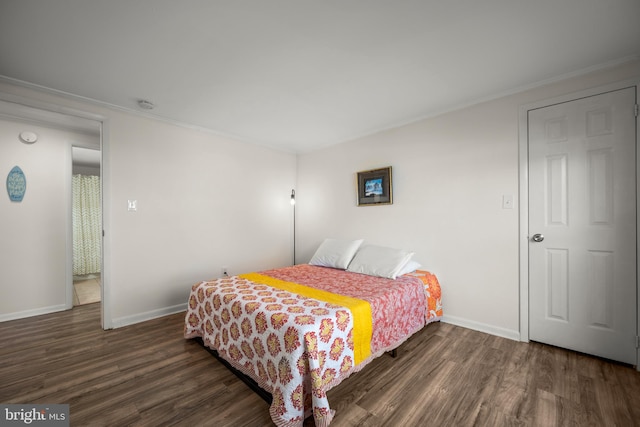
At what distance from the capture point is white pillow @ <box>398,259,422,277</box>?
9.47 feet

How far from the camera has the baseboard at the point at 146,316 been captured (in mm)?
2885

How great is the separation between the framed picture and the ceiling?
2.93ft

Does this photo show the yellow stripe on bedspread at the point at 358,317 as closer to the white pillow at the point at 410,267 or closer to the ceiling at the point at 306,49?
the white pillow at the point at 410,267

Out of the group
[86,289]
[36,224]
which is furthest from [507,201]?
[86,289]

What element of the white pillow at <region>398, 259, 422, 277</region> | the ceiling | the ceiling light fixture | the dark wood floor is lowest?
the dark wood floor

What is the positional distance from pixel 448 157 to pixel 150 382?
339 centimetres

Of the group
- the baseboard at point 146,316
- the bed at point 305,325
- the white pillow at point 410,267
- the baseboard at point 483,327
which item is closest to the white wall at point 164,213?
the baseboard at point 146,316

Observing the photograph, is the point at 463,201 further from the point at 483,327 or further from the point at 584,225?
the point at 483,327

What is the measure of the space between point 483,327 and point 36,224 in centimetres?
530

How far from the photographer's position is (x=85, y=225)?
5.01m

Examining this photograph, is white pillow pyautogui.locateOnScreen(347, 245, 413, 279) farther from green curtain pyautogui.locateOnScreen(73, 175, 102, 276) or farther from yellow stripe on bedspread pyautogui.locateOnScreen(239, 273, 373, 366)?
green curtain pyautogui.locateOnScreen(73, 175, 102, 276)

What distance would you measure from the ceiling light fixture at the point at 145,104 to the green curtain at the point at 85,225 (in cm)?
336

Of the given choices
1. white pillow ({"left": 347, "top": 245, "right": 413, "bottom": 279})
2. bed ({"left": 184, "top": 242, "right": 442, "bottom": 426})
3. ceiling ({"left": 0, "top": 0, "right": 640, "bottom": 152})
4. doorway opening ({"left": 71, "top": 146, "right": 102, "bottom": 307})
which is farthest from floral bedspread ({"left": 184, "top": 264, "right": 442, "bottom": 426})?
doorway opening ({"left": 71, "top": 146, "right": 102, "bottom": 307})

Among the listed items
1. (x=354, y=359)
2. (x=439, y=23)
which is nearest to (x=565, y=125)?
(x=439, y=23)
